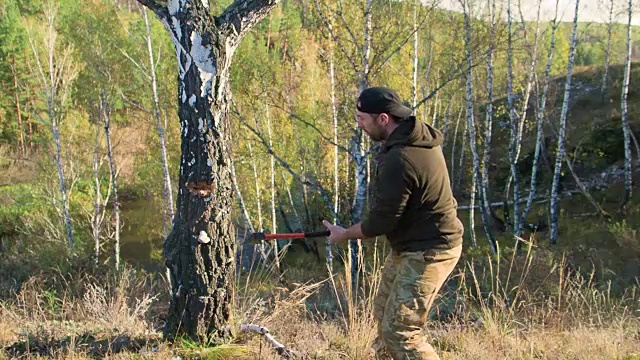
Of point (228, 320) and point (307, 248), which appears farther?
point (307, 248)

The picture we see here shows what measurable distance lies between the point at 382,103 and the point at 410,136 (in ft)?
0.79

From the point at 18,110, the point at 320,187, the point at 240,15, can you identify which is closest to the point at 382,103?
the point at 240,15

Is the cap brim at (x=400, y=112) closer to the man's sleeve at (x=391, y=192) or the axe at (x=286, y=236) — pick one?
the man's sleeve at (x=391, y=192)

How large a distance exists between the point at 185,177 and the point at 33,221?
63.1ft

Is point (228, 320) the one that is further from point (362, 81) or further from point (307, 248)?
point (307, 248)

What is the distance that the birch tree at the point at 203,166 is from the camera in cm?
326

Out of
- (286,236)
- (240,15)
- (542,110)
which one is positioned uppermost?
(542,110)

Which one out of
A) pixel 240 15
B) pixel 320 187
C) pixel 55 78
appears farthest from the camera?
pixel 55 78

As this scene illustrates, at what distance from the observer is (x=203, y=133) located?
3.29 m

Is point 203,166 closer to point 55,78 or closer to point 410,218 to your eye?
point 410,218

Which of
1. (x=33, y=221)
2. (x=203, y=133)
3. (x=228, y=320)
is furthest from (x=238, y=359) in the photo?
(x=33, y=221)

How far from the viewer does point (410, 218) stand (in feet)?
8.97

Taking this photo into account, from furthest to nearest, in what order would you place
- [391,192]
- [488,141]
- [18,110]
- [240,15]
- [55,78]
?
[18,110] → [55,78] → [488,141] → [240,15] → [391,192]

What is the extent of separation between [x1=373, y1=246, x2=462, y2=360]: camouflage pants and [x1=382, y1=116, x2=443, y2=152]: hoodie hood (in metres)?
0.60
